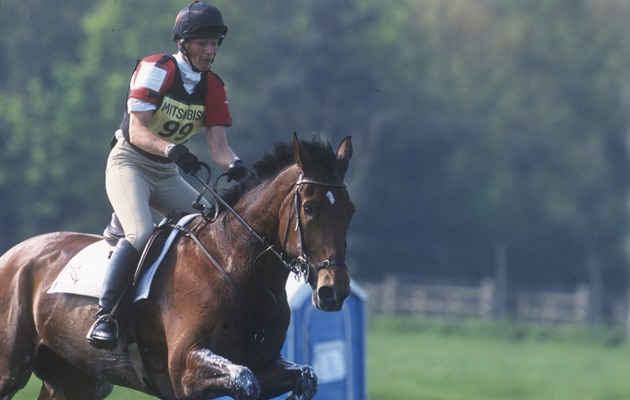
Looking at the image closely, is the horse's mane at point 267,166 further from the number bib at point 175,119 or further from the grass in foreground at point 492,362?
the grass in foreground at point 492,362

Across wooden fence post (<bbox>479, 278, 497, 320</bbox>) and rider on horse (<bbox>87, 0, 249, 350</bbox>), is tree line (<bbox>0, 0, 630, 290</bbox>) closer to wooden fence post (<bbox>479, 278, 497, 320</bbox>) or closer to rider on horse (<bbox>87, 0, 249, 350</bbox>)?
wooden fence post (<bbox>479, 278, 497, 320</bbox>)

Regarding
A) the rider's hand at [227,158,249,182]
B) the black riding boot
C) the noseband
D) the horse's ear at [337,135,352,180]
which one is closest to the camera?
the noseband

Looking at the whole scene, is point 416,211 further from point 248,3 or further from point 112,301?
point 112,301

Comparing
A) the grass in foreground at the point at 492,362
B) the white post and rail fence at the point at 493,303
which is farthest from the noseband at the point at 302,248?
the white post and rail fence at the point at 493,303

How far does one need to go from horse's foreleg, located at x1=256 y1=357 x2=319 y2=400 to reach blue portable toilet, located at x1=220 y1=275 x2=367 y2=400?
227 cm

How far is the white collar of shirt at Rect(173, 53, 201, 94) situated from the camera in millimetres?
5305

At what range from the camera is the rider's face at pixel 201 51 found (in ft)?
17.3

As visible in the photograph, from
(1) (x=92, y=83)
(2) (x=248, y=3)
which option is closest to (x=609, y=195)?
(2) (x=248, y=3)

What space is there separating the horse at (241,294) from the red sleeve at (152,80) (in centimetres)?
75

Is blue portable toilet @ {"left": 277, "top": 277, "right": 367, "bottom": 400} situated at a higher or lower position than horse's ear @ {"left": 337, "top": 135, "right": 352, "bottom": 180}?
lower

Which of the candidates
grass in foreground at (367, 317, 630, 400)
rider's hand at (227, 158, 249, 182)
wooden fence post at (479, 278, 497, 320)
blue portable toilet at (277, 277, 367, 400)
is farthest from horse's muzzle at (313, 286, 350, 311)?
wooden fence post at (479, 278, 497, 320)

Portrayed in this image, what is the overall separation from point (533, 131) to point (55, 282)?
1562 inches

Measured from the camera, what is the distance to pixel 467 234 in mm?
42250

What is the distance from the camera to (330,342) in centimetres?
817
